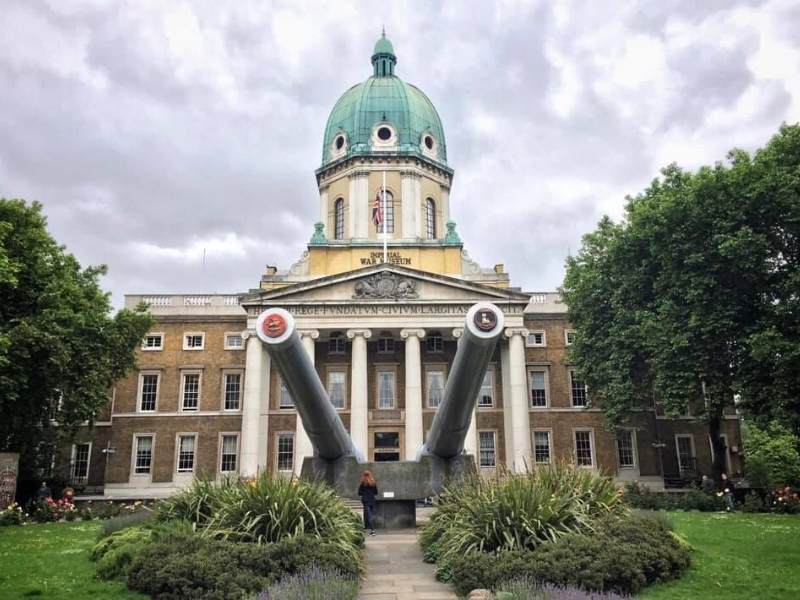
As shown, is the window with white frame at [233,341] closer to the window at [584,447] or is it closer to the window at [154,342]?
the window at [154,342]

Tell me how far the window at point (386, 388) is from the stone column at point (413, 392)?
2860 millimetres

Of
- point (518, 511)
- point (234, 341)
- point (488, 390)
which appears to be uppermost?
point (234, 341)

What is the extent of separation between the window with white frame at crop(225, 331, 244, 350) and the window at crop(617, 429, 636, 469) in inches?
886

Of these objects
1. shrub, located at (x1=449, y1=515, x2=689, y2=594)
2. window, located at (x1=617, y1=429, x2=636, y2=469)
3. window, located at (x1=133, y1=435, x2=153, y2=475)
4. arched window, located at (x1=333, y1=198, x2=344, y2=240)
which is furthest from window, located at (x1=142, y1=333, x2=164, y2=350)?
shrub, located at (x1=449, y1=515, x2=689, y2=594)

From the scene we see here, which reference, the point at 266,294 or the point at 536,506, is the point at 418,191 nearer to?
the point at 266,294

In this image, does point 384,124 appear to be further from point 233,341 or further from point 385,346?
point 233,341

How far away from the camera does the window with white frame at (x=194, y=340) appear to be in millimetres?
42125

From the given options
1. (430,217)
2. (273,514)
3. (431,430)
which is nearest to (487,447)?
(430,217)

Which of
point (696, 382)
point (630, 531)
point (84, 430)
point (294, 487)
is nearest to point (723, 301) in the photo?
point (696, 382)

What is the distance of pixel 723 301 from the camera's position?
2414cm

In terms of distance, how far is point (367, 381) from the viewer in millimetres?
40344

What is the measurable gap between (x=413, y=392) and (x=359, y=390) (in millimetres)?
2806

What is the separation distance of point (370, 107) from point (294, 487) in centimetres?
3888

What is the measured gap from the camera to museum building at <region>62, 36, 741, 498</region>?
38375 millimetres
